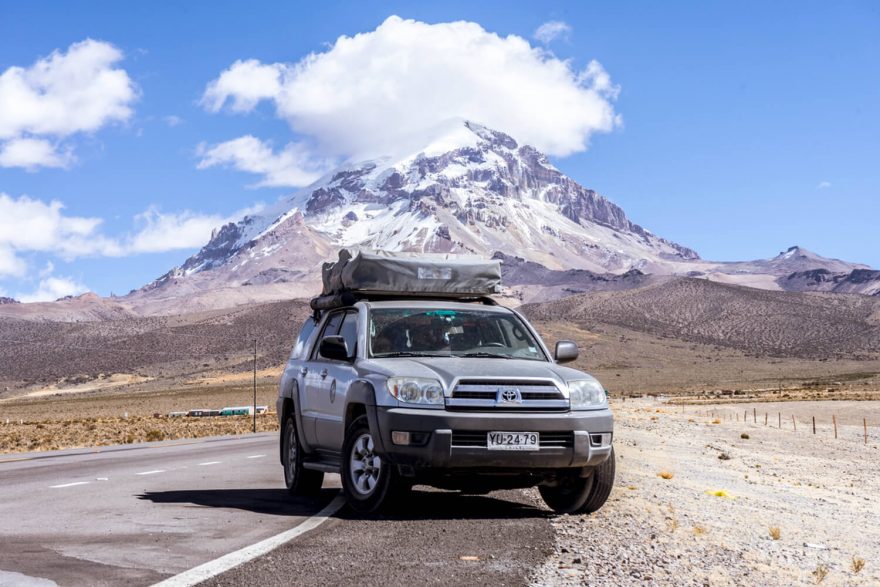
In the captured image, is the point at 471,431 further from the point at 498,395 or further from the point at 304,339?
the point at 304,339

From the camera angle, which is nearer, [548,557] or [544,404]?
[548,557]

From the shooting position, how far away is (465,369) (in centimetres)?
977

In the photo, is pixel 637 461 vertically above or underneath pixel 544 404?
underneath

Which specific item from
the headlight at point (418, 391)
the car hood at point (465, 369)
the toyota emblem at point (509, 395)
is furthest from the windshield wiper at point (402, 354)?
the toyota emblem at point (509, 395)

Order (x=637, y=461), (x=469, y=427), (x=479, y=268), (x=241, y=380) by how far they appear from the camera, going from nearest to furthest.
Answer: (x=469, y=427)
(x=479, y=268)
(x=637, y=461)
(x=241, y=380)

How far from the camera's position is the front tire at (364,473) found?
9.76 metres

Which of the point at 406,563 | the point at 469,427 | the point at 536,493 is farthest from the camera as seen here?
the point at 536,493

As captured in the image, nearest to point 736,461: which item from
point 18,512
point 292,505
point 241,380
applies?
point 292,505

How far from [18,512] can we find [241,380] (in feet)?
481

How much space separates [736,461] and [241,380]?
134 metres

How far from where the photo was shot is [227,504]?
12031 millimetres

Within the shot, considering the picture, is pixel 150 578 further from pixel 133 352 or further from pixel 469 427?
pixel 133 352

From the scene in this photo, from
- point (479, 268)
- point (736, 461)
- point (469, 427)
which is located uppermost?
point (479, 268)

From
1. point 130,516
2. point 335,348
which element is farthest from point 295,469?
point 335,348
